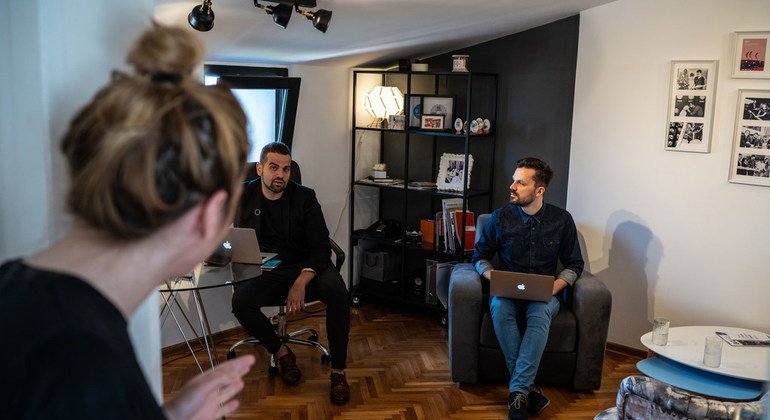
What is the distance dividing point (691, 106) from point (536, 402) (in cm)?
200

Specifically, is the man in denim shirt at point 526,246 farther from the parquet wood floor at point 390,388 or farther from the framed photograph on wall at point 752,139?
the framed photograph on wall at point 752,139

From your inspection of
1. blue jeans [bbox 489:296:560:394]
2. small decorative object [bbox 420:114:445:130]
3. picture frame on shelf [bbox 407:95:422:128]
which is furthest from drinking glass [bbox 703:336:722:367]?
picture frame on shelf [bbox 407:95:422:128]

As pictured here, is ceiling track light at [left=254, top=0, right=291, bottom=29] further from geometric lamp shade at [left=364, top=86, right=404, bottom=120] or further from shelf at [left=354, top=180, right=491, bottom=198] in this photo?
shelf at [left=354, top=180, right=491, bottom=198]

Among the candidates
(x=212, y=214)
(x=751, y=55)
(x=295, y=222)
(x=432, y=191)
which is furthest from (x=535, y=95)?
(x=212, y=214)

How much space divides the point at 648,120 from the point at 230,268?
8.96 ft

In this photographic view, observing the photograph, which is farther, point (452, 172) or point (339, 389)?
point (452, 172)

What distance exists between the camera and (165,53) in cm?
90

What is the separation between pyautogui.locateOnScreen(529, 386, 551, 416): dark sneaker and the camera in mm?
3736

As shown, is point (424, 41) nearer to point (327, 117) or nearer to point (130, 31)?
point (327, 117)

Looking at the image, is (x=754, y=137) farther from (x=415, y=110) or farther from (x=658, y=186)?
(x=415, y=110)

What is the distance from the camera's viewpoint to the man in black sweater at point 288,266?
3902 millimetres

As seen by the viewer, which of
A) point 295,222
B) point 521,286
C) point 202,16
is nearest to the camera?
point 202,16

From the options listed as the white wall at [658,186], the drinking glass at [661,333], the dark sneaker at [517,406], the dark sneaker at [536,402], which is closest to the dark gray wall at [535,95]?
Result: the white wall at [658,186]

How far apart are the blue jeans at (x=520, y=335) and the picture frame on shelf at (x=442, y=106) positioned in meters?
1.63
